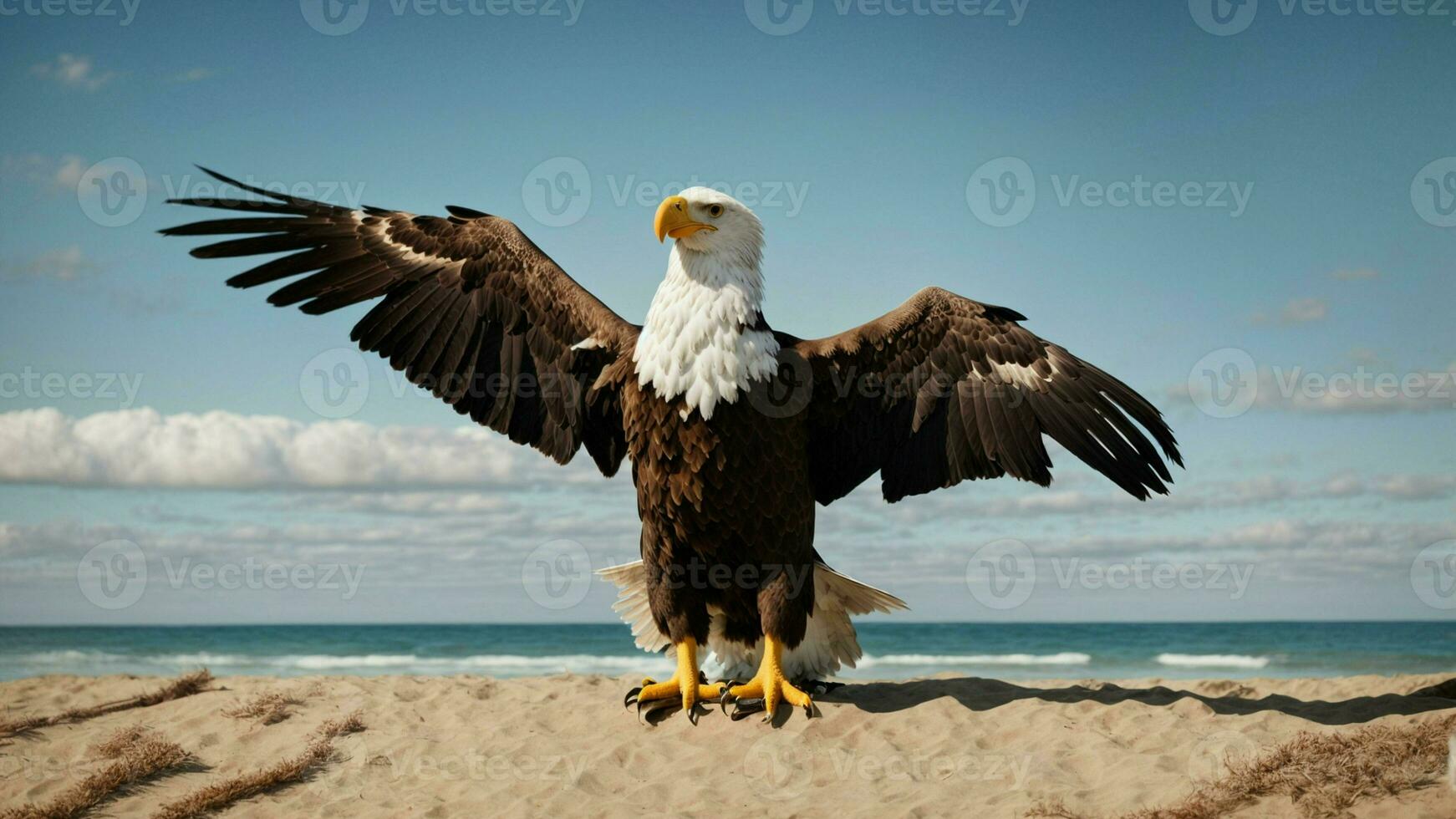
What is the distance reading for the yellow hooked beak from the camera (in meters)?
5.23

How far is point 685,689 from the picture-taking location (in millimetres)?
5629

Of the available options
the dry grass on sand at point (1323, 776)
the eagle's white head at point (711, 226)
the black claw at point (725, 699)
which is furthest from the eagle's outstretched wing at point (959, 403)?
the dry grass on sand at point (1323, 776)

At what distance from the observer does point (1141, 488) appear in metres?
5.48

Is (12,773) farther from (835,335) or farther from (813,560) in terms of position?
(835,335)

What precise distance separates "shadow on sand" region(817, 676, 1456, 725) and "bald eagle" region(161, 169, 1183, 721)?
52cm

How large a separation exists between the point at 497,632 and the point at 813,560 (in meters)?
28.0

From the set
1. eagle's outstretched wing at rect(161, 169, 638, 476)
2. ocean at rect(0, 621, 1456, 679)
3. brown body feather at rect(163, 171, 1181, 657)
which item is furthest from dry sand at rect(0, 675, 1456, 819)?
ocean at rect(0, 621, 1456, 679)

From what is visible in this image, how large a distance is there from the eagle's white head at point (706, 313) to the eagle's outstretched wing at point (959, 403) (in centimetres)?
35

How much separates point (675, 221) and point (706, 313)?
505 millimetres

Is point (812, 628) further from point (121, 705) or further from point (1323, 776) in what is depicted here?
point (121, 705)

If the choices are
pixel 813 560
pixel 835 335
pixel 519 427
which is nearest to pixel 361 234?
pixel 519 427

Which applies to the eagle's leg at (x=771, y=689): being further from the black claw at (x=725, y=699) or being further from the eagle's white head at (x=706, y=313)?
the eagle's white head at (x=706, y=313)

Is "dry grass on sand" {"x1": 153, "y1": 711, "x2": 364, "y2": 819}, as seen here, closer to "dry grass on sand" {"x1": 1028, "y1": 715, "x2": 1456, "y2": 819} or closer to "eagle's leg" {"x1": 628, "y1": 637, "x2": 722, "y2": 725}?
"eagle's leg" {"x1": 628, "y1": 637, "x2": 722, "y2": 725}

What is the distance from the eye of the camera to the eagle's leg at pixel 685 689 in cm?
562
